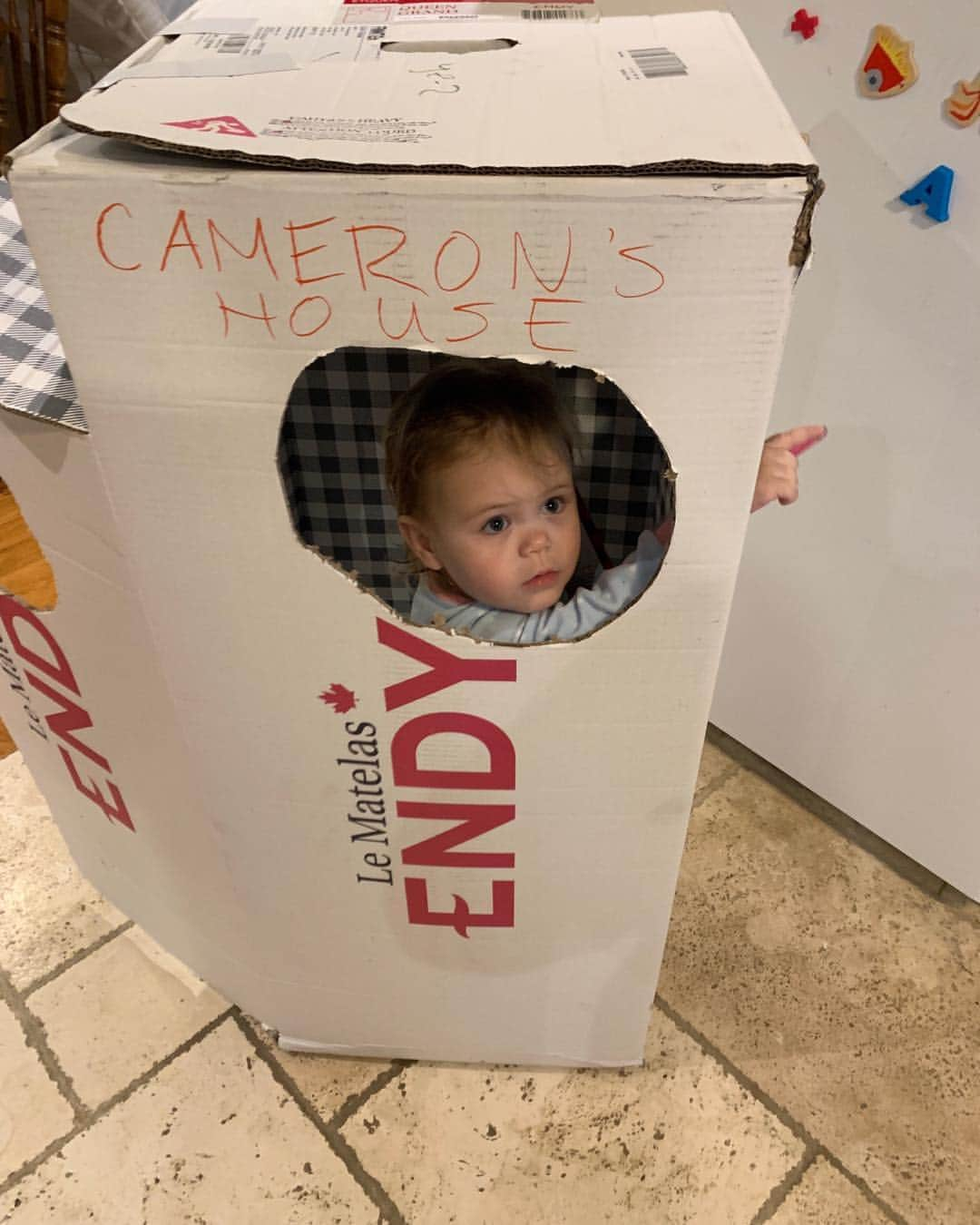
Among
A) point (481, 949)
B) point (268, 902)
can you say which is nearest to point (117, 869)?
point (268, 902)

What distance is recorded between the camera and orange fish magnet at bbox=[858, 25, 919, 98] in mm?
738

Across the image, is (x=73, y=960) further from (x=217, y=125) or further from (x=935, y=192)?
(x=935, y=192)

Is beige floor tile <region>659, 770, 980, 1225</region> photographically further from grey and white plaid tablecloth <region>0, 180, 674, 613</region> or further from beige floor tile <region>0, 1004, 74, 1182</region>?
beige floor tile <region>0, 1004, 74, 1182</region>

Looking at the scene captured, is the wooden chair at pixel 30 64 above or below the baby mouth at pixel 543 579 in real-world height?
above

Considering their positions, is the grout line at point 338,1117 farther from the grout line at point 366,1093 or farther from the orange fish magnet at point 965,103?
the orange fish magnet at point 965,103

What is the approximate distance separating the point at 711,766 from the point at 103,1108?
788 millimetres

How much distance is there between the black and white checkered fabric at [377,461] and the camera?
80 cm

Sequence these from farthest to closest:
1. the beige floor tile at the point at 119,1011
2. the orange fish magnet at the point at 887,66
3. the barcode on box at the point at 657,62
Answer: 1. the beige floor tile at the point at 119,1011
2. the orange fish magnet at the point at 887,66
3. the barcode on box at the point at 657,62

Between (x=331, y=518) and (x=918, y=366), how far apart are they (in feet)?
1.78

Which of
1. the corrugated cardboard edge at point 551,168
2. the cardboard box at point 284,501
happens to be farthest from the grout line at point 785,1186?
the corrugated cardboard edge at point 551,168

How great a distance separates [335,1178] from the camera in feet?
2.89

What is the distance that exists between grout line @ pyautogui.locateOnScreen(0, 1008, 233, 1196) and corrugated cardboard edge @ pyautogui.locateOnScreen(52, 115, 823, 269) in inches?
33.7

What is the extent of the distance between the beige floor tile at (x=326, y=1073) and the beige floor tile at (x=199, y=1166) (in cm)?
2

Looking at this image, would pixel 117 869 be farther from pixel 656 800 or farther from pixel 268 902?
pixel 656 800
